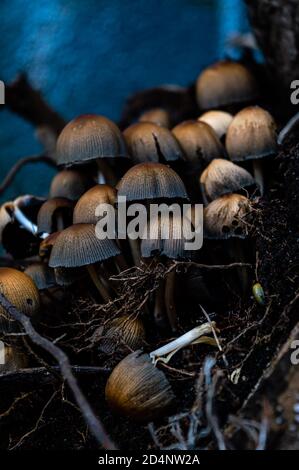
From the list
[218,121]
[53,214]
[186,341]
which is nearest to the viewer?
[186,341]

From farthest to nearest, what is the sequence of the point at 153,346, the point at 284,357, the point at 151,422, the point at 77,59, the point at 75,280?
the point at 77,59 < the point at 75,280 < the point at 153,346 < the point at 151,422 < the point at 284,357

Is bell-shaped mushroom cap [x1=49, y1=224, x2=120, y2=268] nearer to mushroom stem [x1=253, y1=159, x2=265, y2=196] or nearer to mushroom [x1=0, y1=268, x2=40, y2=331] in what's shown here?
mushroom [x1=0, y1=268, x2=40, y2=331]

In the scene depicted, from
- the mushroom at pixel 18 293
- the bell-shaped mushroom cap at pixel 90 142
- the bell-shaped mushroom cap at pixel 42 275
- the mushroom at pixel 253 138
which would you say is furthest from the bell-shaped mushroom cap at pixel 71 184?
the mushroom at pixel 253 138

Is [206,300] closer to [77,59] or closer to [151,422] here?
[151,422]

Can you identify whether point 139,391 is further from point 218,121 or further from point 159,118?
point 159,118

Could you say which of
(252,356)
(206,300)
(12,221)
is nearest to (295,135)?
(206,300)

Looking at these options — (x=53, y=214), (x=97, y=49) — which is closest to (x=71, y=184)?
(x=53, y=214)

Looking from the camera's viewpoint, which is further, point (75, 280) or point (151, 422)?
point (75, 280)
